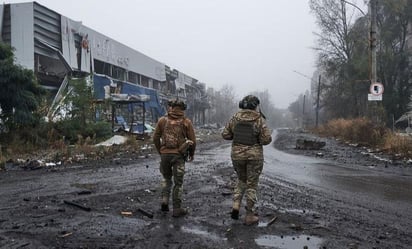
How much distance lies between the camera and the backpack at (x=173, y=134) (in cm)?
751

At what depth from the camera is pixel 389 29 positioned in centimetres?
5084

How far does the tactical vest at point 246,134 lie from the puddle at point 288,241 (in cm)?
154

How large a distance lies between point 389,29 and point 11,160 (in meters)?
45.7

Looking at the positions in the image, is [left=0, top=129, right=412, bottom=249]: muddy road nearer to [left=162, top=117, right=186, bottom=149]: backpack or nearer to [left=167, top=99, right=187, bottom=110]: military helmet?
[left=162, top=117, right=186, bottom=149]: backpack

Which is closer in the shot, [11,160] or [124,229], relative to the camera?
[124,229]

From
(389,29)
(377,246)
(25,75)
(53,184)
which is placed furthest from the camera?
(389,29)

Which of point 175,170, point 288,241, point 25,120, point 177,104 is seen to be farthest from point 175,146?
point 25,120

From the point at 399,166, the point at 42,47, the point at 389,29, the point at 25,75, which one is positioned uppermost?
the point at 389,29

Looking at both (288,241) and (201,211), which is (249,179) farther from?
(288,241)

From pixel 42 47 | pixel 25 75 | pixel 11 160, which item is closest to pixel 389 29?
pixel 42 47

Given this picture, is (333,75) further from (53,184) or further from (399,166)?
(53,184)

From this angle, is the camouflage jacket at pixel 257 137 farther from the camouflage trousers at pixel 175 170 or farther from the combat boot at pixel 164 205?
the combat boot at pixel 164 205

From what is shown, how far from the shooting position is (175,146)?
750cm

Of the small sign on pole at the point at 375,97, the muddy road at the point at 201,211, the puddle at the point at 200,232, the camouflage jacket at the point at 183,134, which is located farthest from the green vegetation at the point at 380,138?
the puddle at the point at 200,232
